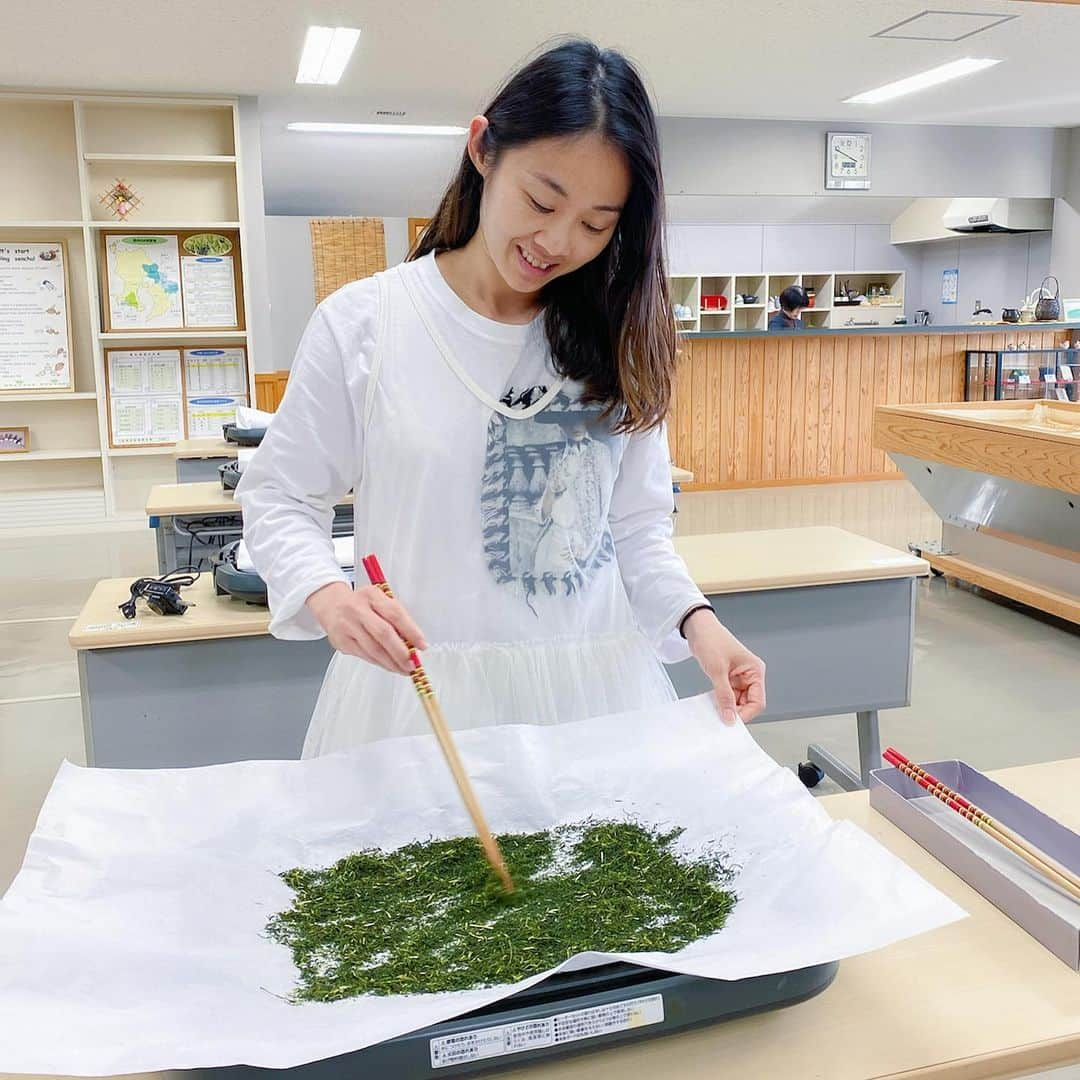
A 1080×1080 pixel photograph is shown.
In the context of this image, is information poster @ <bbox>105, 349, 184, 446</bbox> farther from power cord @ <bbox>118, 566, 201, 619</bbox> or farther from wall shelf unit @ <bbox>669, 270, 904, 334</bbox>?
wall shelf unit @ <bbox>669, 270, 904, 334</bbox>

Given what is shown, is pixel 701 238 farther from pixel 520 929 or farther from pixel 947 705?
pixel 520 929

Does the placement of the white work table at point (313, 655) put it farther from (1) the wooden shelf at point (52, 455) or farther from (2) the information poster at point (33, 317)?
(2) the information poster at point (33, 317)

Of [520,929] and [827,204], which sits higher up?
[827,204]

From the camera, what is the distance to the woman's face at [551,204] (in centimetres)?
110

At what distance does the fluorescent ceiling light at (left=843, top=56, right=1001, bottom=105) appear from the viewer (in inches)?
254

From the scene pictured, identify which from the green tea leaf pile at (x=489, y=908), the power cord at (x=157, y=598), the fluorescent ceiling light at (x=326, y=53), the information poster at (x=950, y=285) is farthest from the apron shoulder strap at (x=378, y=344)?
the information poster at (x=950, y=285)

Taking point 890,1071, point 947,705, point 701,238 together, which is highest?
point 701,238

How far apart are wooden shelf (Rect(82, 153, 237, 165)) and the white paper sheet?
6318 mm

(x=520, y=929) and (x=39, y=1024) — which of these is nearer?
(x=39, y=1024)

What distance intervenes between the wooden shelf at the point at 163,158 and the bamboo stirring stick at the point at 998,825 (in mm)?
6460

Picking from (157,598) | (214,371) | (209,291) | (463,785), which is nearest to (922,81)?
(209,291)

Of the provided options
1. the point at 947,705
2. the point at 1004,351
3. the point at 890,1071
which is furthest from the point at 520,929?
the point at 1004,351

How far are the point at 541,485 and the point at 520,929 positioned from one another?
1.76 feet

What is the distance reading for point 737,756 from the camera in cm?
106
